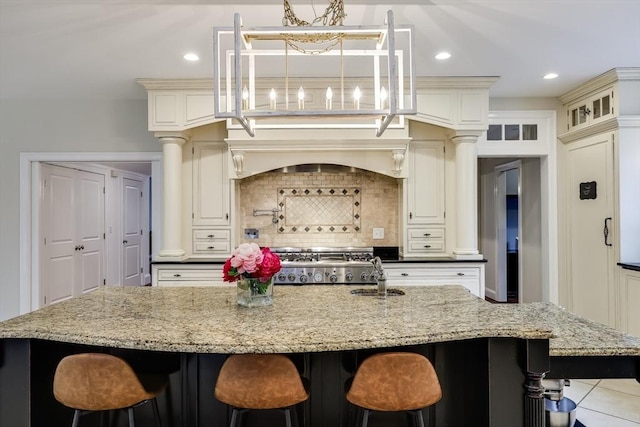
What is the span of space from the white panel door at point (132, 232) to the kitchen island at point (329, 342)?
497 cm

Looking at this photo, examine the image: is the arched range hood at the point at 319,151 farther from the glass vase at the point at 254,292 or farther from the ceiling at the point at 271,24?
the glass vase at the point at 254,292

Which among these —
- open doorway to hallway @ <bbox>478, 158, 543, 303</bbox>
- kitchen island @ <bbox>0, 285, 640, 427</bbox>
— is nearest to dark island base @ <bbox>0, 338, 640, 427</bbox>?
kitchen island @ <bbox>0, 285, 640, 427</bbox>

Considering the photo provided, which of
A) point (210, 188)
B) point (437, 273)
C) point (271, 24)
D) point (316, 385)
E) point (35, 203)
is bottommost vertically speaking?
point (316, 385)

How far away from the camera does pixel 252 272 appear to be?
1.95m

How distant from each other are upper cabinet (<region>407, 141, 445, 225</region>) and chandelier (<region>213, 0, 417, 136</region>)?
0.71 meters

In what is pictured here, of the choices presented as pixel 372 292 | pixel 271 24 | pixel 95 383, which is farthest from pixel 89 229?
pixel 372 292

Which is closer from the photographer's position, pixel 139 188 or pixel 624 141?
pixel 624 141

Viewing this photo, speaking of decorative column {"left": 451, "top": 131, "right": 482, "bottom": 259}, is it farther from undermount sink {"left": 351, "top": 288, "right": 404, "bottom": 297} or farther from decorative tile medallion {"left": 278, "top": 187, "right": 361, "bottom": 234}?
undermount sink {"left": 351, "top": 288, "right": 404, "bottom": 297}

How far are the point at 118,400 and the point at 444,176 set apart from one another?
350 centimetres

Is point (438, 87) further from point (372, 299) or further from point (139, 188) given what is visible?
point (139, 188)

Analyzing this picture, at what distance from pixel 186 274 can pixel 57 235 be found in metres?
2.42

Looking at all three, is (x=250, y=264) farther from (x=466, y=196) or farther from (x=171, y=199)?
(x=466, y=196)

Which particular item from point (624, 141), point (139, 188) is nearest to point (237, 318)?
point (624, 141)

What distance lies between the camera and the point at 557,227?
443cm
